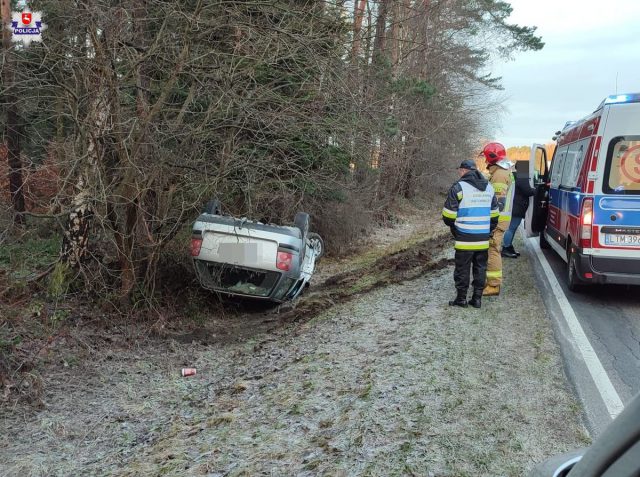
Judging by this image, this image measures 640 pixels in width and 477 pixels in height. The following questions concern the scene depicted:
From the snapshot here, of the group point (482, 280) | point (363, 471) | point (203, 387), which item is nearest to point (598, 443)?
point (363, 471)

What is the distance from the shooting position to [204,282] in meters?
8.29

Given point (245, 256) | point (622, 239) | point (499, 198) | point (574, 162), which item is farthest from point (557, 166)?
point (245, 256)

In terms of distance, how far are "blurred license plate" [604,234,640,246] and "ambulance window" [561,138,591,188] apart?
1.20m

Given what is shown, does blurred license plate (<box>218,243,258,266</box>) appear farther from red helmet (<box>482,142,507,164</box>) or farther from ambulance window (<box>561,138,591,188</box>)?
ambulance window (<box>561,138,591,188</box>)

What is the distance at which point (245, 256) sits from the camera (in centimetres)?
807

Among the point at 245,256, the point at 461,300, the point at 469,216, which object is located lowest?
the point at 461,300

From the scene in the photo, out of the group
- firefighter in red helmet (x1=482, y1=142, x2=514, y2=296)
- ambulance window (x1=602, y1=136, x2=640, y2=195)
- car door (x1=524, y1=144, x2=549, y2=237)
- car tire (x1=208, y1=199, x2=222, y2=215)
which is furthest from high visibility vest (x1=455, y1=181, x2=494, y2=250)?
car door (x1=524, y1=144, x2=549, y2=237)

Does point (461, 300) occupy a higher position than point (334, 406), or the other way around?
point (461, 300)

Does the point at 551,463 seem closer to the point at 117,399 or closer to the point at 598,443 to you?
the point at 598,443

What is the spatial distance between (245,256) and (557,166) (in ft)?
21.8

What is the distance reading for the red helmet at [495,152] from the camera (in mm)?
7887

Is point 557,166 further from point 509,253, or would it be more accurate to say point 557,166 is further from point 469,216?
point 469,216

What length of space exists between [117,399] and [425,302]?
164 inches

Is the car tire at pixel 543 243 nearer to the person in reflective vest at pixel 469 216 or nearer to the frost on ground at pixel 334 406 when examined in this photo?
the frost on ground at pixel 334 406
